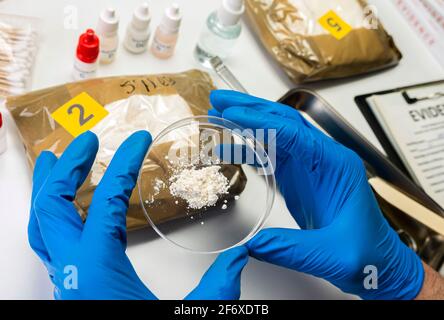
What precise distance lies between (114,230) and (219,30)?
0.58 metres

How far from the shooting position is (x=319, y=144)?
0.83 m

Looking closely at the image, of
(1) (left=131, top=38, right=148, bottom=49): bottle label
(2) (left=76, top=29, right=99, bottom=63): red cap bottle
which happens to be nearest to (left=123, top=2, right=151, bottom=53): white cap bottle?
(1) (left=131, top=38, right=148, bottom=49): bottle label

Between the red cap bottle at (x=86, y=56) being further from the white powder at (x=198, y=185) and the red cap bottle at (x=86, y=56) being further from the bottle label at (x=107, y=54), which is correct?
the white powder at (x=198, y=185)

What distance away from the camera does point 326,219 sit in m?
0.86

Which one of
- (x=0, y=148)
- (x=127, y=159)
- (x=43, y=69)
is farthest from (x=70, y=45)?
(x=127, y=159)

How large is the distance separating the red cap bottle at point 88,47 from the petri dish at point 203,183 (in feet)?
0.77

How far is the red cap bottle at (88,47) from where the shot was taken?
2.93 ft

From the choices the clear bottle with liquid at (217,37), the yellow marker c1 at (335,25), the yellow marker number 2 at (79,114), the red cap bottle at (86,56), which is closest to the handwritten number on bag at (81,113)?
the yellow marker number 2 at (79,114)

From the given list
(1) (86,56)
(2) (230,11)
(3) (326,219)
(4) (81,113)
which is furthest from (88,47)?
(3) (326,219)

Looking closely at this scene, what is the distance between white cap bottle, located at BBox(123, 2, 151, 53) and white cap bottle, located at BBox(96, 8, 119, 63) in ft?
0.15

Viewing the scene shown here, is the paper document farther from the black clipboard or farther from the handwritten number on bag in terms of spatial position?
the handwritten number on bag

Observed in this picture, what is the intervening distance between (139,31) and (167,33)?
6cm

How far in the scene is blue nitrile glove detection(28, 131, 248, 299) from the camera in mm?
661
